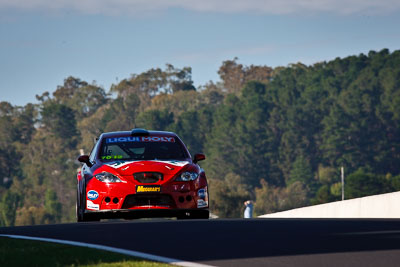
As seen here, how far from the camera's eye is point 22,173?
619 ft

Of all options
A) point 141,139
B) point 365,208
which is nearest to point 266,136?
point 365,208

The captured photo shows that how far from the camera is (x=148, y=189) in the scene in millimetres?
15898

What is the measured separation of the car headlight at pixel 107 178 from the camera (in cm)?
1598

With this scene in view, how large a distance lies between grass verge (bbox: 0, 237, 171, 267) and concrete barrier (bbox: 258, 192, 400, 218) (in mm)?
15685

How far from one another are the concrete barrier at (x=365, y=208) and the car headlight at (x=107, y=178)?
12.1 m

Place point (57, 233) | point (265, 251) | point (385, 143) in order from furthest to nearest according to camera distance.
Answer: point (385, 143) < point (57, 233) < point (265, 251)

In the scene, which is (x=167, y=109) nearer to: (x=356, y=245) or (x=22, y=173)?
(x=22, y=173)

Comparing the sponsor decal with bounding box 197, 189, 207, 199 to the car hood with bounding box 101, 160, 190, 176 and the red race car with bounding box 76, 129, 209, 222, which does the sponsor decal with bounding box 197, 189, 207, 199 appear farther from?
the car hood with bounding box 101, 160, 190, 176

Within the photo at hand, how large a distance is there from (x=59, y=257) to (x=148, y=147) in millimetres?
6147

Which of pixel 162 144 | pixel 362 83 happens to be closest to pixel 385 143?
pixel 362 83

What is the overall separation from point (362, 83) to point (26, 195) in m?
58.6

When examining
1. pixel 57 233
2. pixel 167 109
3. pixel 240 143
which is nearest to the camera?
pixel 57 233

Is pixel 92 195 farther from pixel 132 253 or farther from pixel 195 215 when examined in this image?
pixel 132 253

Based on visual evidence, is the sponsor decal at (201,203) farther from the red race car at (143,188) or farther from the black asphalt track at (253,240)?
the black asphalt track at (253,240)
